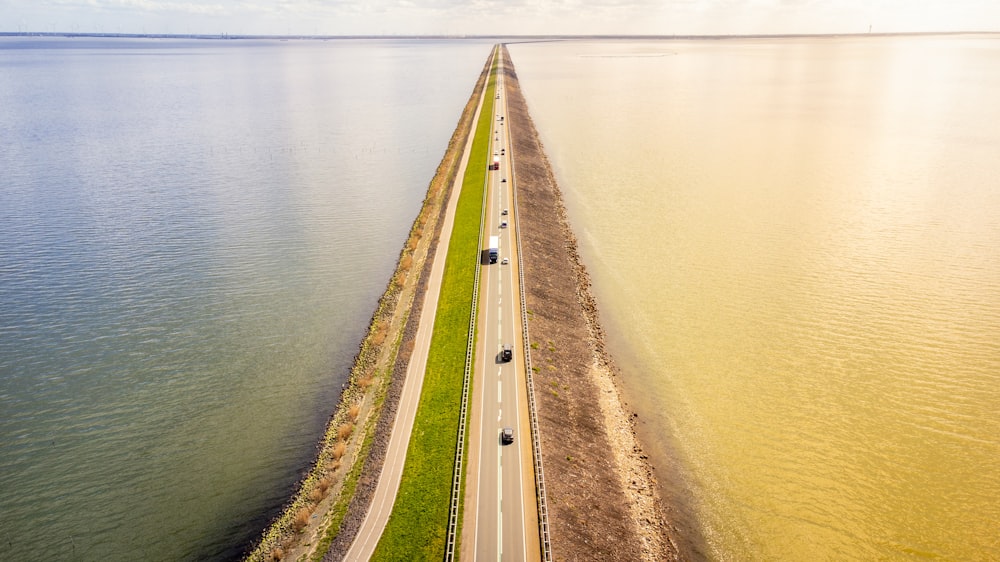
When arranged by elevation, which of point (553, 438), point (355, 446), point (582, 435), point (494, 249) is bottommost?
point (582, 435)

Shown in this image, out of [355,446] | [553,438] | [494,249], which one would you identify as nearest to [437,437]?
[355,446]

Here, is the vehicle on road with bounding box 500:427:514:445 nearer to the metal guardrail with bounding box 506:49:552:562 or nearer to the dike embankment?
the metal guardrail with bounding box 506:49:552:562

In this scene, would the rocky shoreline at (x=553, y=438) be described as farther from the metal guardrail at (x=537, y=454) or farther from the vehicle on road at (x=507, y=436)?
the vehicle on road at (x=507, y=436)

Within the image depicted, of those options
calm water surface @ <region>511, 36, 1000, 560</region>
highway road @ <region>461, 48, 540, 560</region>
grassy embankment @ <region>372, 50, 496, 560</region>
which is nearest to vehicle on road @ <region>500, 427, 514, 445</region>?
highway road @ <region>461, 48, 540, 560</region>

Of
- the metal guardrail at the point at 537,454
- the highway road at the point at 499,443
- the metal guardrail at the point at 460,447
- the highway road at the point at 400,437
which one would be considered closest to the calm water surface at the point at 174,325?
the highway road at the point at 400,437

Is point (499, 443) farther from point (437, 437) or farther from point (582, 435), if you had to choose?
point (582, 435)
